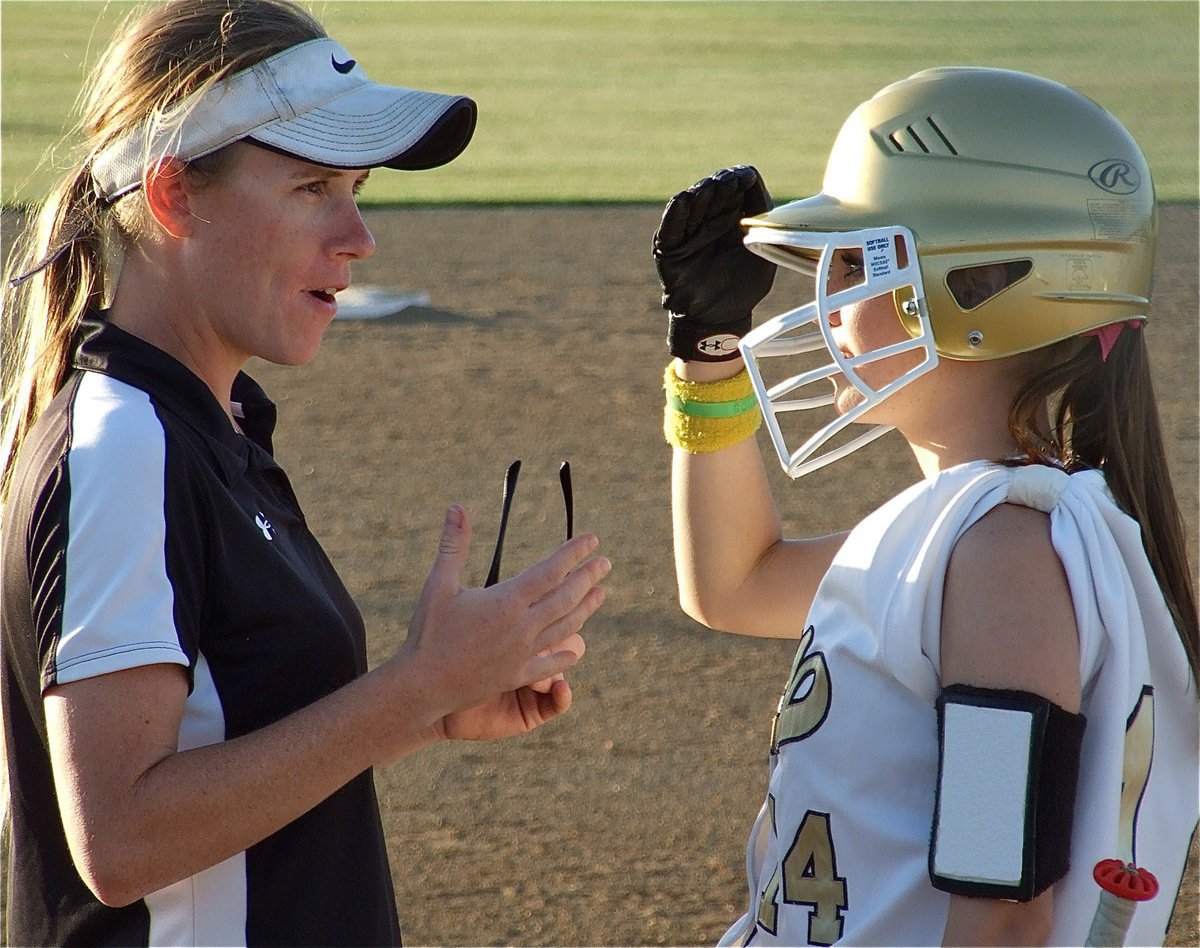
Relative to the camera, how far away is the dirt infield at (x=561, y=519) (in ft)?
12.3

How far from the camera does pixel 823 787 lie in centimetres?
185

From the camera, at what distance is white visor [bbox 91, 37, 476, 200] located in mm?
1947

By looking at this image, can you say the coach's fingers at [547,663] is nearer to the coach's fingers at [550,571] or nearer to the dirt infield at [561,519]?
the coach's fingers at [550,571]

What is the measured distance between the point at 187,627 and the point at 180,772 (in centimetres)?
17

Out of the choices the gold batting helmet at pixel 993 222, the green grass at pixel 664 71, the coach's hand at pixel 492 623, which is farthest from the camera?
the green grass at pixel 664 71

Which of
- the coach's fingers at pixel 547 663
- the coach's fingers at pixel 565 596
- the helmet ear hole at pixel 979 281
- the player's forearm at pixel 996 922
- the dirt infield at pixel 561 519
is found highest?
the helmet ear hole at pixel 979 281

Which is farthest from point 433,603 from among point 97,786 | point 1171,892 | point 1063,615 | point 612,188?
point 612,188

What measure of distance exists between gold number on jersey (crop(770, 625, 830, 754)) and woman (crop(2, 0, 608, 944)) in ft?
0.96

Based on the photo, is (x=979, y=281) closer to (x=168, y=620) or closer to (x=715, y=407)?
(x=715, y=407)

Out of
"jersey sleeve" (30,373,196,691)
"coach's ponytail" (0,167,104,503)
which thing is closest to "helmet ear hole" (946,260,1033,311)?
"jersey sleeve" (30,373,196,691)

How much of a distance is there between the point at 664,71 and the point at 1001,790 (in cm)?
1906

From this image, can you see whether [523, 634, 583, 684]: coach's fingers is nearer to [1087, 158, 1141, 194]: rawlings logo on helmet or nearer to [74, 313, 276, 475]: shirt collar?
[74, 313, 276, 475]: shirt collar

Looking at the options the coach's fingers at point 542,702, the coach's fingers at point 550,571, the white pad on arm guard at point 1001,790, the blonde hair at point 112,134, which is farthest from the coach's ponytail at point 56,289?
the white pad on arm guard at point 1001,790

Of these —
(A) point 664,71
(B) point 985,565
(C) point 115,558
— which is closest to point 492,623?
(C) point 115,558
